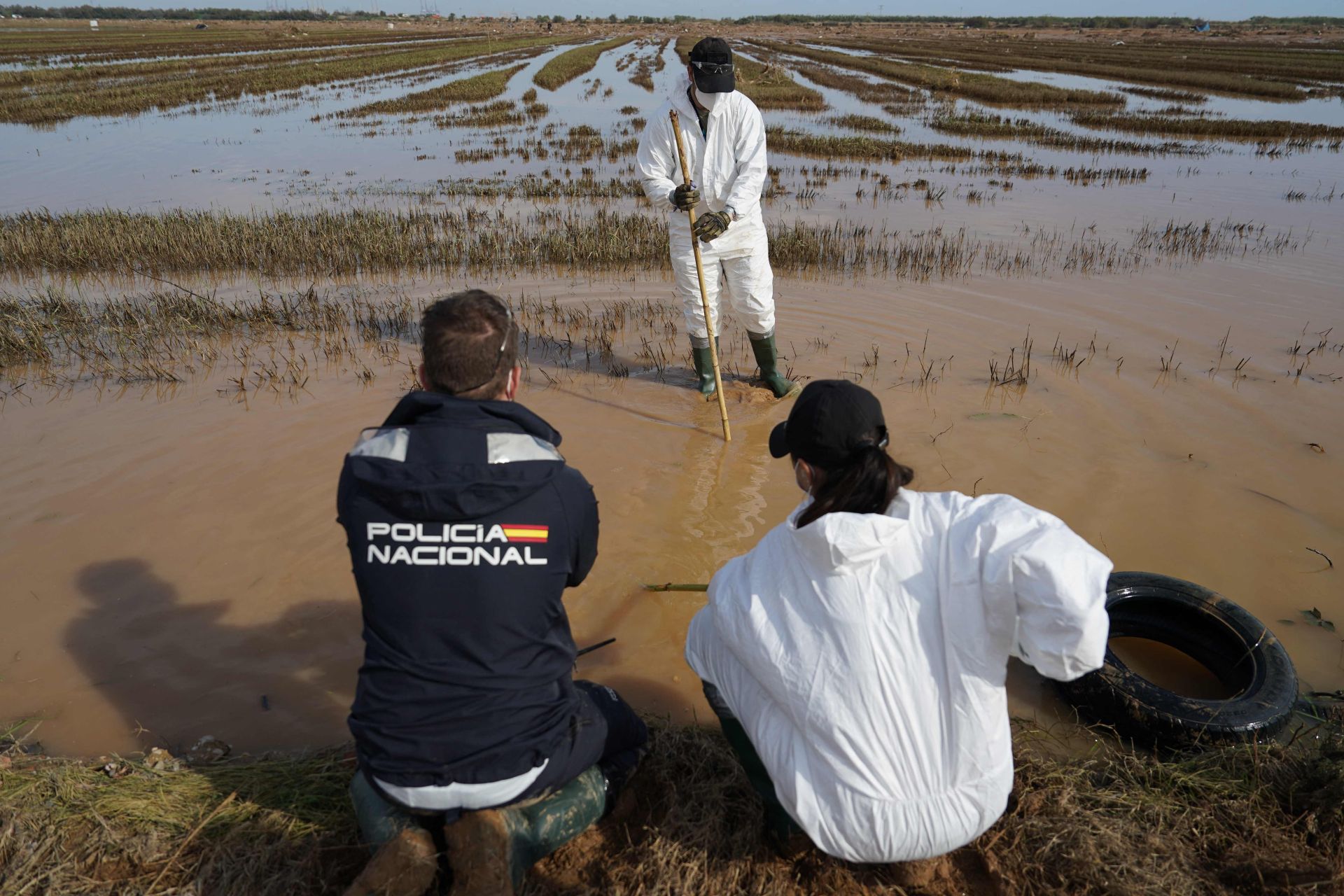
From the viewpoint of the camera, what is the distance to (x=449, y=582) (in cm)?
175

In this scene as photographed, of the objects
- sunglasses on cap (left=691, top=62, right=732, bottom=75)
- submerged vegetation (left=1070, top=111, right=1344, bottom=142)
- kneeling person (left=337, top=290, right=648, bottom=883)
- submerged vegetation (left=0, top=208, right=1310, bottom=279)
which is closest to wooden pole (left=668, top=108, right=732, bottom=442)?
sunglasses on cap (left=691, top=62, right=732, bottom=75)

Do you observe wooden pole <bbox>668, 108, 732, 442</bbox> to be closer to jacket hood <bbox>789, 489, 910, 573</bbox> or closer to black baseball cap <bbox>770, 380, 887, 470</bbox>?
black baseball cap <bbox>770, 380, 887, 470</bbox>

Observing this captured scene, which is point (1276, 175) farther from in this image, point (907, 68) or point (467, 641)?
point (907, 68)

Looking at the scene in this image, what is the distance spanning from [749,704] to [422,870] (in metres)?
0.84

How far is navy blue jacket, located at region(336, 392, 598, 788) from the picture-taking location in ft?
5.74

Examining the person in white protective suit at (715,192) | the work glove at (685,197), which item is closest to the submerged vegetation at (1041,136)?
the person in white protective suit at (715,192)

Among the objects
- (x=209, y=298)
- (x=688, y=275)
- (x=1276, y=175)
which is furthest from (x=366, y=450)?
(x=1276, y=175)

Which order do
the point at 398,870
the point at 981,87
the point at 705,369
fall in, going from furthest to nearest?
1. the point at 981,87
2. the point at 705,369
3. the point at 398,870

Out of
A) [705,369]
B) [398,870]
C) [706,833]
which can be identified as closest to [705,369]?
[705,369]

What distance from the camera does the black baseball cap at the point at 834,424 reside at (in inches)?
66.8

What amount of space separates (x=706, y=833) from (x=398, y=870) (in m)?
0.82

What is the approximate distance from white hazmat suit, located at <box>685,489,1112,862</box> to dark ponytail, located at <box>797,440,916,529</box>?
39 millimetres

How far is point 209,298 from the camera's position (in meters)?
7.01

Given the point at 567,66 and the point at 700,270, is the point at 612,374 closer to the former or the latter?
the point at 700,270
